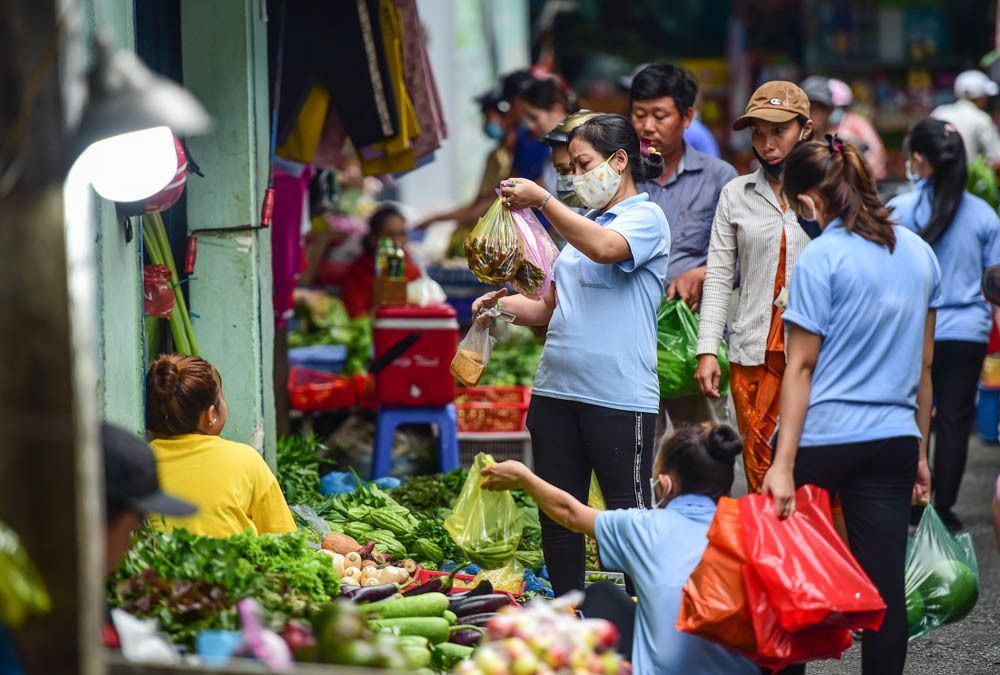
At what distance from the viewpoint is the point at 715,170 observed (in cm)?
543

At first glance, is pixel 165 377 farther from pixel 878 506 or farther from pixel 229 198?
pixel 878 506

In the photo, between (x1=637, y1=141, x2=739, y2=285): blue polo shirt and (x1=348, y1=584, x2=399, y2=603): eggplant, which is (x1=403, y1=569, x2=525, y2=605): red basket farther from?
(x1=637, y1=141, x2=739, y2=285): blue polo shirt

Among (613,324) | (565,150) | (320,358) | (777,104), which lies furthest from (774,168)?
(320,358)

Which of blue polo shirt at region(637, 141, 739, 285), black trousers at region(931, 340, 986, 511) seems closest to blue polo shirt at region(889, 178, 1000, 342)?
black trousers at region(931, 340, 986, 511)

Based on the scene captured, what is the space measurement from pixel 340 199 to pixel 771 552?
9.36 metres

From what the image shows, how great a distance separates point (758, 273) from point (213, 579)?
2472 millimetres

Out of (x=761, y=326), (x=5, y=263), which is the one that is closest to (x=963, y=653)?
(x=761, y=326)

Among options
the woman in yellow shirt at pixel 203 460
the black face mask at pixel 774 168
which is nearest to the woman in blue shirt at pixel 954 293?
the black face mask at pixel 774 168

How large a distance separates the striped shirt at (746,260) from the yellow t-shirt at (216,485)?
1.79 metres

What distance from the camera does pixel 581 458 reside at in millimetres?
4359

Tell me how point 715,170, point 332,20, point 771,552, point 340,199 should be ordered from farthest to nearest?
point 340,199
point 332,20
point 715,170
point 771,552

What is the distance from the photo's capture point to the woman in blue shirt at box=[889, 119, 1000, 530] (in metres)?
6.38

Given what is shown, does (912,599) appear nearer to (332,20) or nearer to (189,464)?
(189,464)

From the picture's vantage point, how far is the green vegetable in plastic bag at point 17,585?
7.14ft
